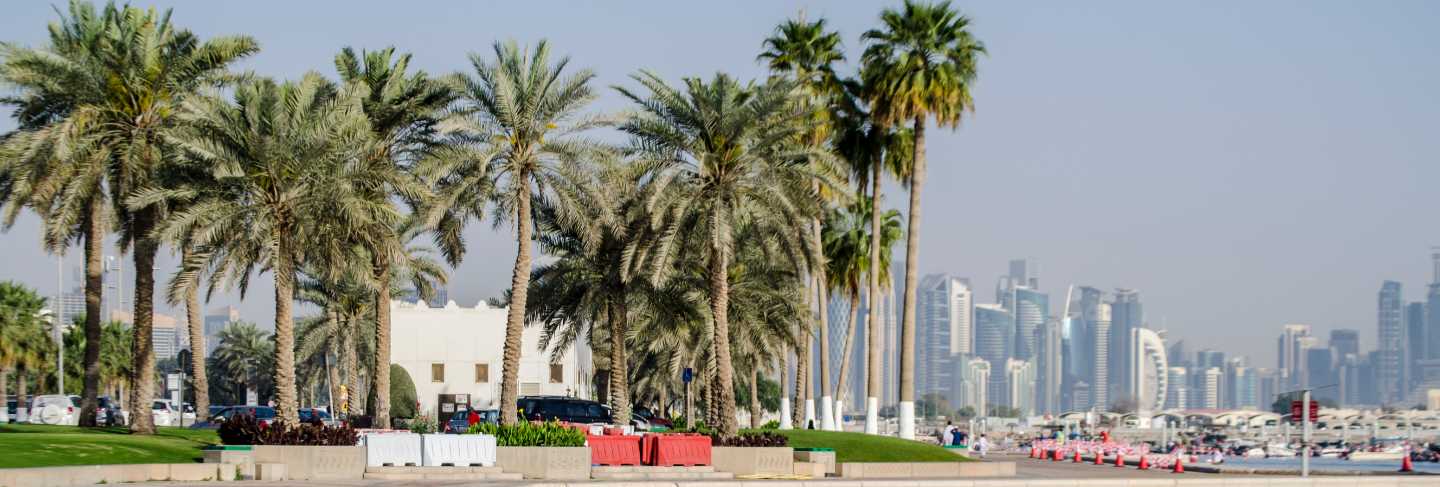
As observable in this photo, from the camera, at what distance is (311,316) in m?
84.0

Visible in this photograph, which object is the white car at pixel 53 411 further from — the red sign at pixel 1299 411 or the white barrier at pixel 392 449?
the red sign at pixel 1299 411

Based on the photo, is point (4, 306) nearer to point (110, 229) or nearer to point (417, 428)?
point (110, 229)

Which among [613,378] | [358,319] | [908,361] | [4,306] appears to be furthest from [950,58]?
[4,306]

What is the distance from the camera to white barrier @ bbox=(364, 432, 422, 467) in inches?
1313

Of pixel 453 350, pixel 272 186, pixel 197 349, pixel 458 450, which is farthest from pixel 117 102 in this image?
pixel 453 350

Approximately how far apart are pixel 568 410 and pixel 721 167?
9170 mm

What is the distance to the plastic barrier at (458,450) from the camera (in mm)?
33719

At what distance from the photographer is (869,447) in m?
42.6

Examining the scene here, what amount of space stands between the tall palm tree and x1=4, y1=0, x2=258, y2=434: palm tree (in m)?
4.24

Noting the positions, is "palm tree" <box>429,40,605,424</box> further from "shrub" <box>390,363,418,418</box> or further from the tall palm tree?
"shrub" <box>390,363,418,418</box>

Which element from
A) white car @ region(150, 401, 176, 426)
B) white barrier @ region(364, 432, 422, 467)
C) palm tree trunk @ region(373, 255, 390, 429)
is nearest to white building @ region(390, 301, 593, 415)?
white car @ region(150, 401, 176, 426)

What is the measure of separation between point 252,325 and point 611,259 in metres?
106

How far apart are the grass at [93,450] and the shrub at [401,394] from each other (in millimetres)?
45647

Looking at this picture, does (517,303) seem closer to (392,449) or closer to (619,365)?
(619,365)
